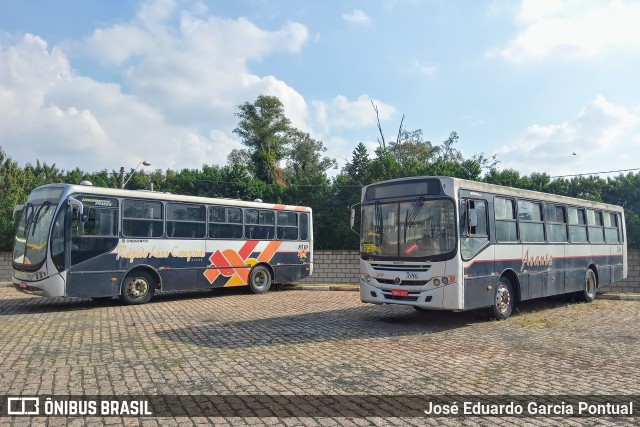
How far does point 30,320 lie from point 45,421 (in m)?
7.36

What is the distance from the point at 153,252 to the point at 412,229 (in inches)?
306

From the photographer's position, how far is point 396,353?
8.08 meters

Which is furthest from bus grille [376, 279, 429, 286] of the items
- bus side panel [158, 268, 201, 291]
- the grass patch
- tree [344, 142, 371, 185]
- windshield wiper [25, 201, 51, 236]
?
tree [344, 142, 371, 185]

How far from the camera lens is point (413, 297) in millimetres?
10406

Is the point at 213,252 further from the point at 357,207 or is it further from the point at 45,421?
the point at 45,421

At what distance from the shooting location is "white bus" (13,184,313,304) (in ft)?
42.1

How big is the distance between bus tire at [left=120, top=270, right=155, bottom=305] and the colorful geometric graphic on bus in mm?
1880

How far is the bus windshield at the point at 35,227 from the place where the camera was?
12.8m

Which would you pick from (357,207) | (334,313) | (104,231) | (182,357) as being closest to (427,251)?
(357,207)

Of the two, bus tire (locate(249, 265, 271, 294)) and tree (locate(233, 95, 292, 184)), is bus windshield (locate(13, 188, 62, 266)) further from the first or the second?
tree (locate(233, 95, 292, 184))

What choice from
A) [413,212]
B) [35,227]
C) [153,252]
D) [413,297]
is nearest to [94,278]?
[153,252]

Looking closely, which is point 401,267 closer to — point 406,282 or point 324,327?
point 406,282

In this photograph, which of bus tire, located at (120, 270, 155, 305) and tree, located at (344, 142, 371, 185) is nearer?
bus tire, located at (120, 270, 155, 305)

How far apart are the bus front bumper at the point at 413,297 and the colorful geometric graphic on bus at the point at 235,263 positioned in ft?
21.9
